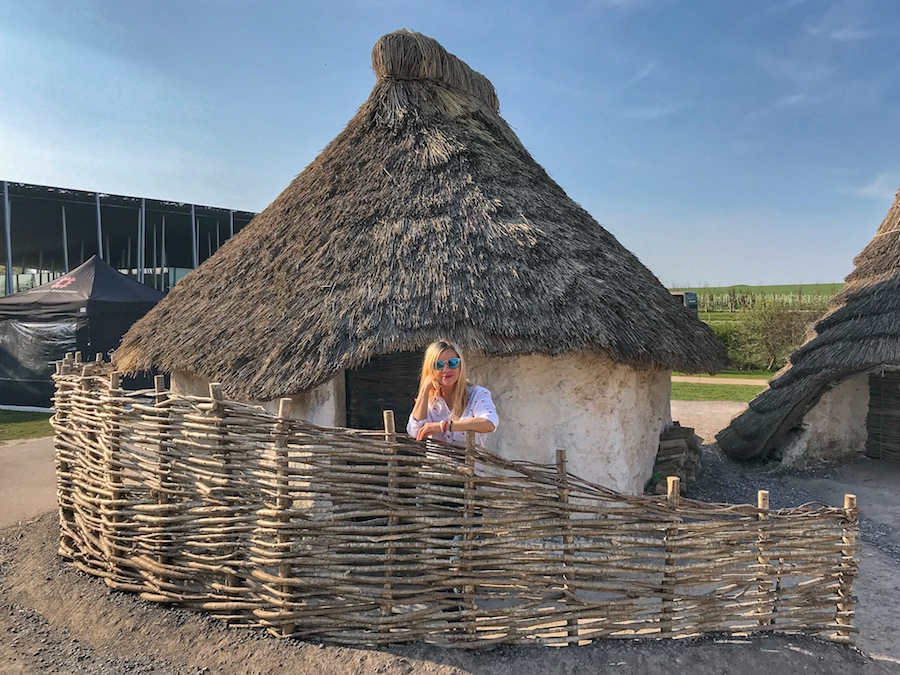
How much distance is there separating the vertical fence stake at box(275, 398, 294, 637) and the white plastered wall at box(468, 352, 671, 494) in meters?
2.49

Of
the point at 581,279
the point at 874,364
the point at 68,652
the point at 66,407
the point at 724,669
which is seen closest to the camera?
the point at 724,669

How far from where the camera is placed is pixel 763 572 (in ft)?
12.3

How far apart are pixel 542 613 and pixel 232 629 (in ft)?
6.58

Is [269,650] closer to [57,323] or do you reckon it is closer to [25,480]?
[25,480]

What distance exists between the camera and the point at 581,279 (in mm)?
5898

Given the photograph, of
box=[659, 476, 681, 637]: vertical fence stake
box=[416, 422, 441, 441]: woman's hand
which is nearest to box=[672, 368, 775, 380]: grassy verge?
box=[659, 476, 681, 637]: vertical fence stake

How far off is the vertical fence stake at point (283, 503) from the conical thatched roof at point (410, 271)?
1.45 meters

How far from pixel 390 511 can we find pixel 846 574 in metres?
3.02

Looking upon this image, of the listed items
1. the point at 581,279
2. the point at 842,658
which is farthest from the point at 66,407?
the point at 842,658

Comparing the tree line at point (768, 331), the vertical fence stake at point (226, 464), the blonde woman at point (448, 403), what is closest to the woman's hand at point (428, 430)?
the blonde woman at point (448, 403)

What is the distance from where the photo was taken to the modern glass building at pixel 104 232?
17.5m

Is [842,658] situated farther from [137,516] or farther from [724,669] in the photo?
[137,516]

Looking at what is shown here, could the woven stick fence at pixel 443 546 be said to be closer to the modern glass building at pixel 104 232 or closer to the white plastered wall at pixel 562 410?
the white plastered wall at pixel 562 410

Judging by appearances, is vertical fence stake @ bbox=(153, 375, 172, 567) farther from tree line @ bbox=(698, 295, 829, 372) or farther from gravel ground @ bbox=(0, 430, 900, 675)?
tree line @ bbox=(698, 295, 829, 372)
